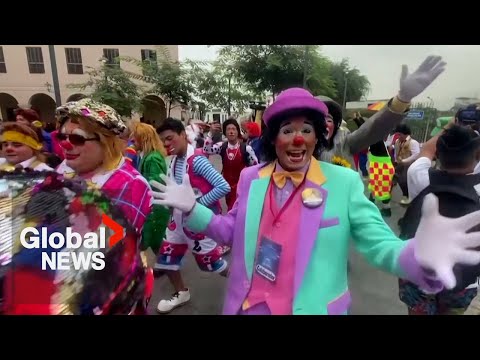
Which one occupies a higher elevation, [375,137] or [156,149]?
[375,137]

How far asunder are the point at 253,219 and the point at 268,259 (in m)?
0.17

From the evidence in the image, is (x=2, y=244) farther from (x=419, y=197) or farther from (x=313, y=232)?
(x=419, y=197)

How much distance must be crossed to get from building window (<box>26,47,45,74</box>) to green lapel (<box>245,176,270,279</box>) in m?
23.7

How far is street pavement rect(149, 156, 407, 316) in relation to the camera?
2.82 meters

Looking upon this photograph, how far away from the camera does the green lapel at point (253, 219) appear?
4.26ft

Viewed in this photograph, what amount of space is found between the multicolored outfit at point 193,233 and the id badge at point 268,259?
1307 millimetres

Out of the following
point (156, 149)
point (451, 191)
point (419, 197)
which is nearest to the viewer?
point (451, 191)

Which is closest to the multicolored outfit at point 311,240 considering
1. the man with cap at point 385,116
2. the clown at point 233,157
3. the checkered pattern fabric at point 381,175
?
the man with cap at point 385,116

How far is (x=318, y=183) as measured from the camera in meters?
1.31

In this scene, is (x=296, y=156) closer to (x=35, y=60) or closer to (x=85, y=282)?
(x=85, y=282)

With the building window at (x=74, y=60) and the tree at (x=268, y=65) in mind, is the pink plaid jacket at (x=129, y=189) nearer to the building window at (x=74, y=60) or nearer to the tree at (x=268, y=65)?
the tree at (x=268, y=65)

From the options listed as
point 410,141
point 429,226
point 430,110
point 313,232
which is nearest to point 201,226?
point 313,232

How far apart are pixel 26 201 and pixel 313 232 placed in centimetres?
96

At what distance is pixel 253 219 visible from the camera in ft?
4.33
